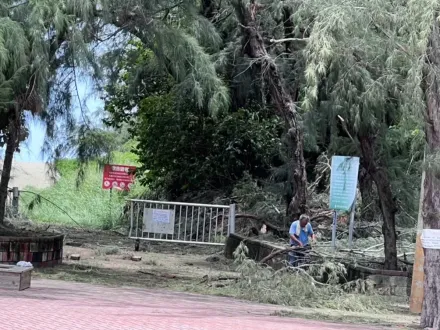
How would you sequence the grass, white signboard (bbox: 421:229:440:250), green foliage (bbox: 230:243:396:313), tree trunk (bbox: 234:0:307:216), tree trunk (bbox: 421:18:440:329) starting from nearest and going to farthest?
tree trunk (bbox: 421:18:440:329) → white signboard (bbox: 421:229:440:250) → green foliage (bbox: 230:243:396:313) → tree trunk (bbox: 234:0:307:216) → the grass

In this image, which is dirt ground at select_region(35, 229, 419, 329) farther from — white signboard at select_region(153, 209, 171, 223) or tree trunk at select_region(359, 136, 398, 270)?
tree trunk at select_region(359, 136, 398, 270)

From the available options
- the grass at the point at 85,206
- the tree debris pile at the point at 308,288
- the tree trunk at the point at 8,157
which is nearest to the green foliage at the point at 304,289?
the tree debris pile at the point at 308,288

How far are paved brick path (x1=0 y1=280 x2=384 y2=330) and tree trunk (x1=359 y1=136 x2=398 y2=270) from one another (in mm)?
4261

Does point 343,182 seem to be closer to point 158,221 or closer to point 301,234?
point 301,234

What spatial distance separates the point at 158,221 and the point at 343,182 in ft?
23.4

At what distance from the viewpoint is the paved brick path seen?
34.9ft

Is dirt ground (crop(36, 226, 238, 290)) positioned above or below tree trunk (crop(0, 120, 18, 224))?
below

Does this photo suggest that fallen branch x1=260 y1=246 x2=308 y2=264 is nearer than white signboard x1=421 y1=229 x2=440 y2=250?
No

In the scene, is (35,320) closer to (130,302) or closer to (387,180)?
(130,302)

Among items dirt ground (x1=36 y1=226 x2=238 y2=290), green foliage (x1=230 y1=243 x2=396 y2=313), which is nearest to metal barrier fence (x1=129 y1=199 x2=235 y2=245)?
dirt ground (x1=36 y1=226 x2=238 y2=290)

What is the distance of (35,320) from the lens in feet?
34.5

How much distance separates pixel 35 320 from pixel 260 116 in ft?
64.6

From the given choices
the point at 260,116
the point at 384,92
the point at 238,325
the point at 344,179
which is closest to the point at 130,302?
the point at 238,325

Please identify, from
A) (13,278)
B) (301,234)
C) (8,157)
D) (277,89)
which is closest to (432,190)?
(301,234)
